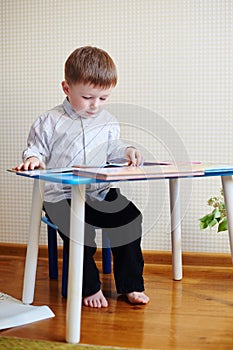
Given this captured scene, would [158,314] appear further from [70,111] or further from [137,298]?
[70,111]

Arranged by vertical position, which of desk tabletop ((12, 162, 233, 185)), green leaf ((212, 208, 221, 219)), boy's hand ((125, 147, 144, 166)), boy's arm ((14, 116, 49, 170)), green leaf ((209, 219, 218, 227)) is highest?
boy's arm ((14, 116, 49, 170))

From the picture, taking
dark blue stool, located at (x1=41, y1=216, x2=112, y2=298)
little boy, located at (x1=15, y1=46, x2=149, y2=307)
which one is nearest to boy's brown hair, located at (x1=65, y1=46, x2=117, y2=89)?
little boy, located at (x1=15, y1=46, x2=149, y2=307)

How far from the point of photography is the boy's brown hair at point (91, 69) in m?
1.51

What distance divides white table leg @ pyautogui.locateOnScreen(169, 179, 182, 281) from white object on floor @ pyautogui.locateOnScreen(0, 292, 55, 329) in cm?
50

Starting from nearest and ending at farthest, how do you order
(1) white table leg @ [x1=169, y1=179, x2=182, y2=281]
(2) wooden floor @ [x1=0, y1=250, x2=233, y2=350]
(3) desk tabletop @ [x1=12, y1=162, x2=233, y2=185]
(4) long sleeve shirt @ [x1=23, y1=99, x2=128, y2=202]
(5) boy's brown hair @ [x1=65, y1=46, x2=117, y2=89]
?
1. (3) desk tabletop @ [x1=12, y1=162, x2=233, y2=185]
2. (2) wooden floor @ [x1=0, y1=250, x2=233, y2=350]
3. (5) boy's brown hair @ [x1=65, y1=46, x2=117, y2=89]
4. (4) long sleeve shirt @ [x1=23, y1=99, x2=128, y2=202]
5. (1) white table leg @ [x1=169, y1=179, x2=182, y2=281]

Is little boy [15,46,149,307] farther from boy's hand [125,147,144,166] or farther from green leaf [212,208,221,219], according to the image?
green leaf [212,208,221,219]

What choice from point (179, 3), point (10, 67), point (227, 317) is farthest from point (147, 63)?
point (227, 317)

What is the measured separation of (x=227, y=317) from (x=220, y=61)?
2.92ft

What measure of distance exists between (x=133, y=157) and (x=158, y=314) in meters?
0.44

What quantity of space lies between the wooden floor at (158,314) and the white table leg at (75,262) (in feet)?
0.16

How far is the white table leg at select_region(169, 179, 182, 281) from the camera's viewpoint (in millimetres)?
1778

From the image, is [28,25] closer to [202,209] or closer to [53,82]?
[53,82]

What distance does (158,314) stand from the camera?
4.94ft

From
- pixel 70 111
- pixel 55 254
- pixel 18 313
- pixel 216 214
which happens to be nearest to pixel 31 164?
pixel 70 111
